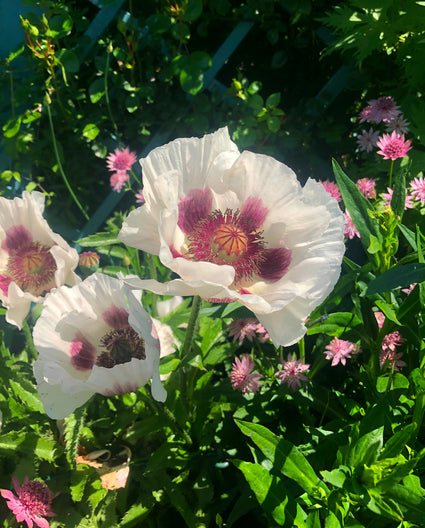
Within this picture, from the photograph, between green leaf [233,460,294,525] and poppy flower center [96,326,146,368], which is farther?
poppy flower center [96,326,146,368]

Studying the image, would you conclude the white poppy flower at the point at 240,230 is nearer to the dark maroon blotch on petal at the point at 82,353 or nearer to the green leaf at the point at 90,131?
the dark maroon blotch on petal at the point at 82,353

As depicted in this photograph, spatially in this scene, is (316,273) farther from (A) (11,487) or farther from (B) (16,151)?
(B) (16,151)

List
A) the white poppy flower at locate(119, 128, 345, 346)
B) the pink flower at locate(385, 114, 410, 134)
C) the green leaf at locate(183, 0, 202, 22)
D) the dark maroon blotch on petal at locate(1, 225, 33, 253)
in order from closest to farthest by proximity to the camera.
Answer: the white poppy flower at locate(119, 128, 345, 346)
the dark maroon blotch on petal at locate(1, 225, 33, 253)
the pink flower at locate(385, 114, 410, 134)
the green leaf at locate(183, 0, 202, 22)

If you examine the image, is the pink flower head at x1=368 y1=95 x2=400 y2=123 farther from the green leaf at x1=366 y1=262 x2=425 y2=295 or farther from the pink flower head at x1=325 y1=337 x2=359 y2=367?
the green leaf at x1=366 y1=262 x2=425 y2=295

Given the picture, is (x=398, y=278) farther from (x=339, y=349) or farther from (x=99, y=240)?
(x=99, y=240)

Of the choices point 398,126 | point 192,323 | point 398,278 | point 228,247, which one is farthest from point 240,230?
point 398,126

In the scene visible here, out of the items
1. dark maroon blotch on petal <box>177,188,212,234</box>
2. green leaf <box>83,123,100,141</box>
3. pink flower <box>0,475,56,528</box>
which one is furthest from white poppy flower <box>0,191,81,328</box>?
green leaf <box>83,123,100,141</box>
